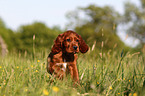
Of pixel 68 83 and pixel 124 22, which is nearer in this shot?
pixel 68 83

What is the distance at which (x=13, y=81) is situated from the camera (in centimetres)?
397

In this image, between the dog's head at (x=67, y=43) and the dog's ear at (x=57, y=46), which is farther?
the dog's ear at (x=57, y=46)

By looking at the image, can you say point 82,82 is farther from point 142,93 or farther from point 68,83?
point 142,93

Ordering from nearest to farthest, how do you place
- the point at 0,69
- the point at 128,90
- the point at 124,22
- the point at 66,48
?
1. the point at 128,90
2. the point at 66,48
3. the point at 0,69
4. the point at 124,22

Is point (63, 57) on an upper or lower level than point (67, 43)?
lower

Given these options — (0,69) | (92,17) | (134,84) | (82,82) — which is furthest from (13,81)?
(92,17)

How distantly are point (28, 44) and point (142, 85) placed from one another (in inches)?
1058

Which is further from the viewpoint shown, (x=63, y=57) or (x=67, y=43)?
(x=63, y=57)

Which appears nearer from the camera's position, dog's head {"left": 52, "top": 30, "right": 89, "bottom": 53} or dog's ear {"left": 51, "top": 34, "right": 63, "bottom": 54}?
dog's head {"left": 52, "top": 30, "right": 89, "bottom": 53}

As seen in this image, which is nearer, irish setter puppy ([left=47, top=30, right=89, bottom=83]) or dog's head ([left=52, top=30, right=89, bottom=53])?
dog's head ([left=52, top=30, right=89, bottom=53])

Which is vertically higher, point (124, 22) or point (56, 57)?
point (124, 22)

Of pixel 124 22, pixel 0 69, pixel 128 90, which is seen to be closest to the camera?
pixel 128 90

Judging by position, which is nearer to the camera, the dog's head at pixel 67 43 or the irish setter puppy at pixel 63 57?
the dog's head at pixel 67 43

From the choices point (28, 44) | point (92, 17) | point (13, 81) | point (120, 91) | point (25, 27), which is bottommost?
point (120, 91)
